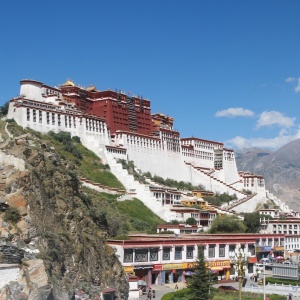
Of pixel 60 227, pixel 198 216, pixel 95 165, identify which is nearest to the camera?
pixel 60 227

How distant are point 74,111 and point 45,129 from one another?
6.60 m

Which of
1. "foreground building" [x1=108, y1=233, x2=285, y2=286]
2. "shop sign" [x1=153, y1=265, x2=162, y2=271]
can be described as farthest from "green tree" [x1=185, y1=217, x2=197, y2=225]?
"shop sign" [x1=153, y1=265, x2=162, y2=271]

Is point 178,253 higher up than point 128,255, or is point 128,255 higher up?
point 128,255

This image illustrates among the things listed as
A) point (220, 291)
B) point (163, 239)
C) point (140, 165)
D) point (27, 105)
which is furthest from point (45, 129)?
point (220, 291)

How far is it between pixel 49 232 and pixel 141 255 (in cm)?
1664

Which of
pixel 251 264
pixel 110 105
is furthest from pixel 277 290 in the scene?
pixel 110 105

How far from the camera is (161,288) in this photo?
4262 centimetres

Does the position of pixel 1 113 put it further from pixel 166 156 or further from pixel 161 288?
pixel 161 288

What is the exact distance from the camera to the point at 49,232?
91.0 ft

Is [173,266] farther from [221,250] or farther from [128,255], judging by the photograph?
[221,250]

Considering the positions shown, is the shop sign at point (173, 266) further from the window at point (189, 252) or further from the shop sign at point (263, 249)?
the shop sign at point (263, 249)

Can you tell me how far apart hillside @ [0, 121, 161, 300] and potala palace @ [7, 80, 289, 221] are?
113 ft

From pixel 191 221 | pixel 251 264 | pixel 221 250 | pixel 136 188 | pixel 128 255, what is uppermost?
pixel 136 188

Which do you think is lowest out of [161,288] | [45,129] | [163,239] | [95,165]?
[161,288]
